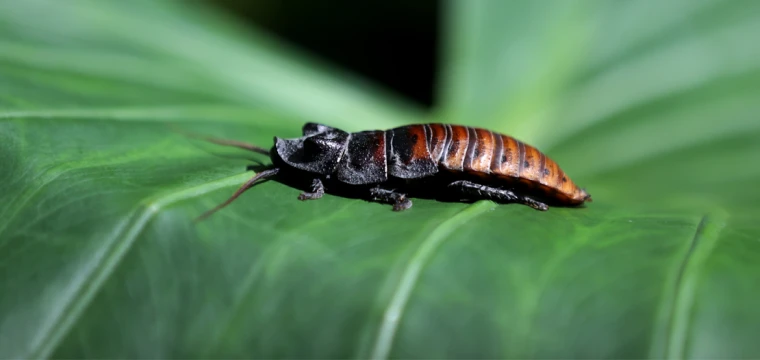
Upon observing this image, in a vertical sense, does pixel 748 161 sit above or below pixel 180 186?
above

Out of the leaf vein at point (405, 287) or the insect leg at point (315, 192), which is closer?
the leaf vein at point (405, 287)

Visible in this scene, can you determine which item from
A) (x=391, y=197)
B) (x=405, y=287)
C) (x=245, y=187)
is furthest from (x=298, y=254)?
(x=391, y=197)

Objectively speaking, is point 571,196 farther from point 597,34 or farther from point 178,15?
point 178,15

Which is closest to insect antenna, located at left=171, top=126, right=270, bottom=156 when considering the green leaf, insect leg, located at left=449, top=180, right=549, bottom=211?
the green leaf

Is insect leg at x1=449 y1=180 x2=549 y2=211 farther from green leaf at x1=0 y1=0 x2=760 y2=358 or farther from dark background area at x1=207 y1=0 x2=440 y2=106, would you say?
dark background area at x1=207 y1=0 x2=440 y2=106

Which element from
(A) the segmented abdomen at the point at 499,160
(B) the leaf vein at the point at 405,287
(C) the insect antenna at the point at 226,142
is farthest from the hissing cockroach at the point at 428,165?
(B) the leaf vein at the point at 405,287

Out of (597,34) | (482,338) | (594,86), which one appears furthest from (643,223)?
(597,34)

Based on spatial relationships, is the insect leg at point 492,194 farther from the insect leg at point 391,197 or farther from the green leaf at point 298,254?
the insect leg at point 391,197

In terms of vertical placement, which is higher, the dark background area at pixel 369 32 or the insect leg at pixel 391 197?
the dark background area at pixel 369 32
